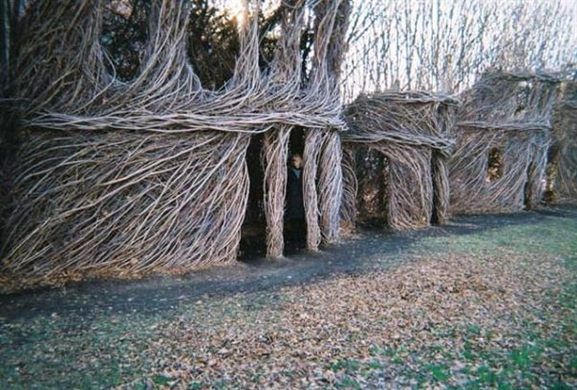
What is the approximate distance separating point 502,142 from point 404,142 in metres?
3.77

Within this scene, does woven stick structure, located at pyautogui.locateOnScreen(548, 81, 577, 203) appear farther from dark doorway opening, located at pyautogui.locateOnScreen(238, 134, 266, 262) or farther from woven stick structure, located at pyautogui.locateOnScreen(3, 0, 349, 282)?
woven stick structure, located at pyautogui.locateOnScreen(3, 0, 349, 282)

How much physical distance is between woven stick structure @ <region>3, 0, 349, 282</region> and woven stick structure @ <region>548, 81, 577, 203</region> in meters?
9.45

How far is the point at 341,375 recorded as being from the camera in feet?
8.28

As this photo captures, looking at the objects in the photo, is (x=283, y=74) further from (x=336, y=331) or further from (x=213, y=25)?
(x=336, y=331)

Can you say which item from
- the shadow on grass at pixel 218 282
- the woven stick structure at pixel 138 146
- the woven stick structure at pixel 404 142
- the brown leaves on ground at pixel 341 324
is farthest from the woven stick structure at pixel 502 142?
the woven stick structure at pixel 138 146

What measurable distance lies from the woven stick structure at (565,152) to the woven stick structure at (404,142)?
5950 mm

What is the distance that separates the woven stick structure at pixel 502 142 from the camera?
923 centimetres

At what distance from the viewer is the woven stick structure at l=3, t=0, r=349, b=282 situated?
421 cm

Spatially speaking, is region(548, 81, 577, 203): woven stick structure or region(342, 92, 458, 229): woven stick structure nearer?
region(342, 92, 458, 229): woven stick structure

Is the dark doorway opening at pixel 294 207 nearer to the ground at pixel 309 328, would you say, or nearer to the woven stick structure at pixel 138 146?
the woven stick structure at pixel 138 146

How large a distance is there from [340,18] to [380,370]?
5047mm

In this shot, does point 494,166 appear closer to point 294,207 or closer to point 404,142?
point 404,142

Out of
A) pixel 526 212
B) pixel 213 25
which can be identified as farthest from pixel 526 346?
pixel 526 212

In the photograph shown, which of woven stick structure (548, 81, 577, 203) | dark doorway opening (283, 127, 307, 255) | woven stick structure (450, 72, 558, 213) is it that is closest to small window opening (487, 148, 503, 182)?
woven stick structure (450, 72, 558, 213)
